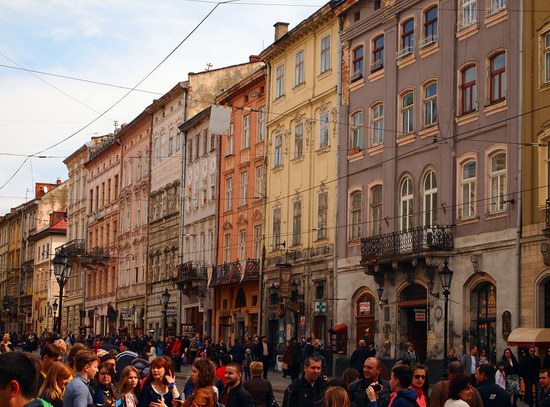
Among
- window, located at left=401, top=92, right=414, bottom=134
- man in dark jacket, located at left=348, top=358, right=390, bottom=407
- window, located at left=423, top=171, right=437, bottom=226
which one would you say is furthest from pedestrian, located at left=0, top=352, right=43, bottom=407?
window, located at left=401, top=92, right=414, bottom=134

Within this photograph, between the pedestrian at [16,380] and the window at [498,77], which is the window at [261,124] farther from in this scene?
the pedestrian at [16,380]

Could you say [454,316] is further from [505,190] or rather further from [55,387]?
[55,387]

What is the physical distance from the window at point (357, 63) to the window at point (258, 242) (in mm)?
11318

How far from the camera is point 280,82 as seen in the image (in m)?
52.5

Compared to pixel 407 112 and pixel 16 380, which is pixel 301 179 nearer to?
pixel 407 112

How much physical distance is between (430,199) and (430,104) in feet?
10.1

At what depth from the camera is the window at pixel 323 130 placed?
47.0m

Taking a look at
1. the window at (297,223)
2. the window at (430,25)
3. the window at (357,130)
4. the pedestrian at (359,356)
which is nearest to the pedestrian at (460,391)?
the pedestrian at (359,356)

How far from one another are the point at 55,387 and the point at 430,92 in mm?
29122

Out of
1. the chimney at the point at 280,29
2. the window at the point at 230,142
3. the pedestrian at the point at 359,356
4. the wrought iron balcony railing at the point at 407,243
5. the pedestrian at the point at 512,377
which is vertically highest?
the chimney at the point at 280,29

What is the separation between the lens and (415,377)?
37.2ft

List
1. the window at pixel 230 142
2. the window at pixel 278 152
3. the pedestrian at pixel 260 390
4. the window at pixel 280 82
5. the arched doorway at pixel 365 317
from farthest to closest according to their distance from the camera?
1. the window at pixel 230 142
2. the window at pixel 280 82
3. the window at pixel 278 152
4. the arched doorway at pixel 365 317
5. the pedestrian at pixel 260 390

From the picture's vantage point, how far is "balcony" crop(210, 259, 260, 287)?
53.0 meters

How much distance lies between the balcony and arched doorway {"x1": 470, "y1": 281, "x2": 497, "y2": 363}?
59.9 ft
